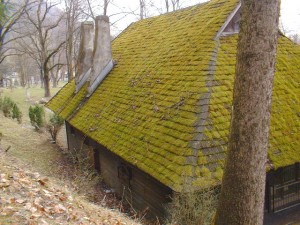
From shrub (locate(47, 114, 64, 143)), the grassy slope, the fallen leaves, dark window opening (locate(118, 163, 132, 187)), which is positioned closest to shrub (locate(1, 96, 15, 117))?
the grassy slope

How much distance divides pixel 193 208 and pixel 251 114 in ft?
8.64

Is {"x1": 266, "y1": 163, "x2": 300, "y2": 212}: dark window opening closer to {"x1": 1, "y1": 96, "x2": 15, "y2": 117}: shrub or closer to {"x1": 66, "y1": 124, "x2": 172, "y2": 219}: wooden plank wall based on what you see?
→ {"x1": 66, "y1": 124, "x2": 172, "y2": 219}: wooden plank wall

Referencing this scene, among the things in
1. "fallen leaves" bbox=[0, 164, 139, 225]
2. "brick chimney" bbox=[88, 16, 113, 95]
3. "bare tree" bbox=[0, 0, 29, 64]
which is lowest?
"fallen leaves" bbox=[0, 164, 139, 225]

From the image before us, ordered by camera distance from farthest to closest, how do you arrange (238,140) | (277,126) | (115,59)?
(115,59) → (277,126) → (238,140)

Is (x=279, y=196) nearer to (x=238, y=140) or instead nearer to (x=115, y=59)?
(x=238, y=140)

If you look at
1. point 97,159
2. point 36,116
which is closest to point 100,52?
point 97,159

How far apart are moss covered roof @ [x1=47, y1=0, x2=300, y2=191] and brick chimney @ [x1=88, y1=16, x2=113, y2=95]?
29.2 inches

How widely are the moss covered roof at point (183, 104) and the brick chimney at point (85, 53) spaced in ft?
8.35

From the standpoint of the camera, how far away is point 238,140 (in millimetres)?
4945

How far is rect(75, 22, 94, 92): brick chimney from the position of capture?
16547 mm

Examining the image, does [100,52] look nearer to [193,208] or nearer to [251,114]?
[193,208]

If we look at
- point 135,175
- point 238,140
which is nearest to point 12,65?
point 135,175

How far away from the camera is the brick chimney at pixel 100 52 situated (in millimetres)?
15258

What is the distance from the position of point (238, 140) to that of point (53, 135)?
617 inches
